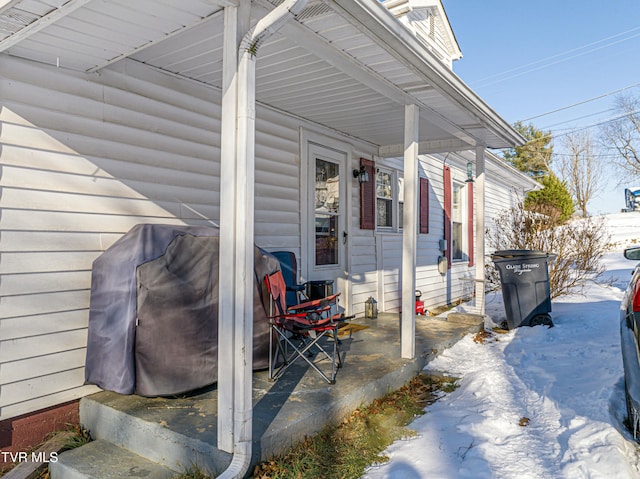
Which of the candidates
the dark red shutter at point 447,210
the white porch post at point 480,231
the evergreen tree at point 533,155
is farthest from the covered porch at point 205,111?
the evergreen tree at point 533,155

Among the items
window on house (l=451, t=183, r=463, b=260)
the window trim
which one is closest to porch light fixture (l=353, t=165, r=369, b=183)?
the window trim

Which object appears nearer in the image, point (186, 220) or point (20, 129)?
point (20, 129)

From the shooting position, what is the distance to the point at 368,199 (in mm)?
6328

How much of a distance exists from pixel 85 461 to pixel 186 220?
1.97 m

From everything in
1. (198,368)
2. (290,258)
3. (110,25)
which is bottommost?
(198,368)

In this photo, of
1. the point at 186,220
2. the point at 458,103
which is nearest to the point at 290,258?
the point at 186,220

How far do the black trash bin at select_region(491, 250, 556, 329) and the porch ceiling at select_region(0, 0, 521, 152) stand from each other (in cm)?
170

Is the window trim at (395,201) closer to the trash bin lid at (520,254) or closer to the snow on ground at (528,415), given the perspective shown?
the trash bin lid at (520,254)

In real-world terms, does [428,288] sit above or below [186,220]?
below

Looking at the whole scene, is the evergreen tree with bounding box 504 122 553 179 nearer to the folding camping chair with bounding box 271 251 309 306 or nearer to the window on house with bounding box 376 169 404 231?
the window on house with bounding box 376 169 404 231

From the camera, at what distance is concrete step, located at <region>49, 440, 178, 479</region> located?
2.36 metres

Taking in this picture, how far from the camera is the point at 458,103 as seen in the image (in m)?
4.37

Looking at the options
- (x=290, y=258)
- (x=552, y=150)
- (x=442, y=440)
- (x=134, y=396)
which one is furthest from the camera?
(x=552, y=150)

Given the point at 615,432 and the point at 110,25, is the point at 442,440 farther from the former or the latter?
the point at 110,25
